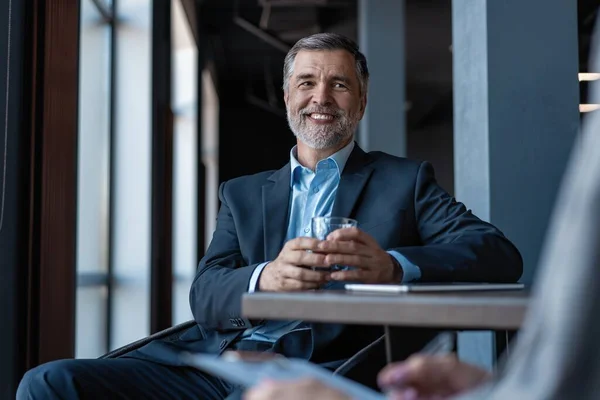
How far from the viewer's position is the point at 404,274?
179cm

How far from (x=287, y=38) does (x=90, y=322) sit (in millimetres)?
6170

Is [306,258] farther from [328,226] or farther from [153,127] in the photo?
[153,127]

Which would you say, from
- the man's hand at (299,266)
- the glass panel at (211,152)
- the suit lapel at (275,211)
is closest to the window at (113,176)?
the suit lapel at (275,211)

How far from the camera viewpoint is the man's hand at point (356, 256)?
1.62 meters

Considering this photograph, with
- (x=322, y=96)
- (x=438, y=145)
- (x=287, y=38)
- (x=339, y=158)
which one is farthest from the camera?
(x=438, y=145)

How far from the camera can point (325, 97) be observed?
259 cm

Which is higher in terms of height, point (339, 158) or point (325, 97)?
point (325, 97)

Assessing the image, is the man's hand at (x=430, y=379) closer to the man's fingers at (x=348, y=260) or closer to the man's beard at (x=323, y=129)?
the man's fingers at (x=348, y=260)

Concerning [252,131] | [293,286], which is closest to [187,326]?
[293,286]

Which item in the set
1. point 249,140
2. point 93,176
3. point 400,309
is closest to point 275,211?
point 400,309

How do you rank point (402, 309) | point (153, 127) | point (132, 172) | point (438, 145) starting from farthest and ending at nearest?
point (438, 145), point (153, 127), point (132, 172), point (402, 309)

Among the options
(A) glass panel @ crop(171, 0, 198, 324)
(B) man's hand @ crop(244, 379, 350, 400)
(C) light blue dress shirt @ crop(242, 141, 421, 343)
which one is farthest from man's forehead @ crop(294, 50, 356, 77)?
(A) glass panel @ crop(171, 0, 198, 324)

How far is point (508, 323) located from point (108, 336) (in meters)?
4.43

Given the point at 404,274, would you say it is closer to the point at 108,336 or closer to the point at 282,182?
the point at 282,182
